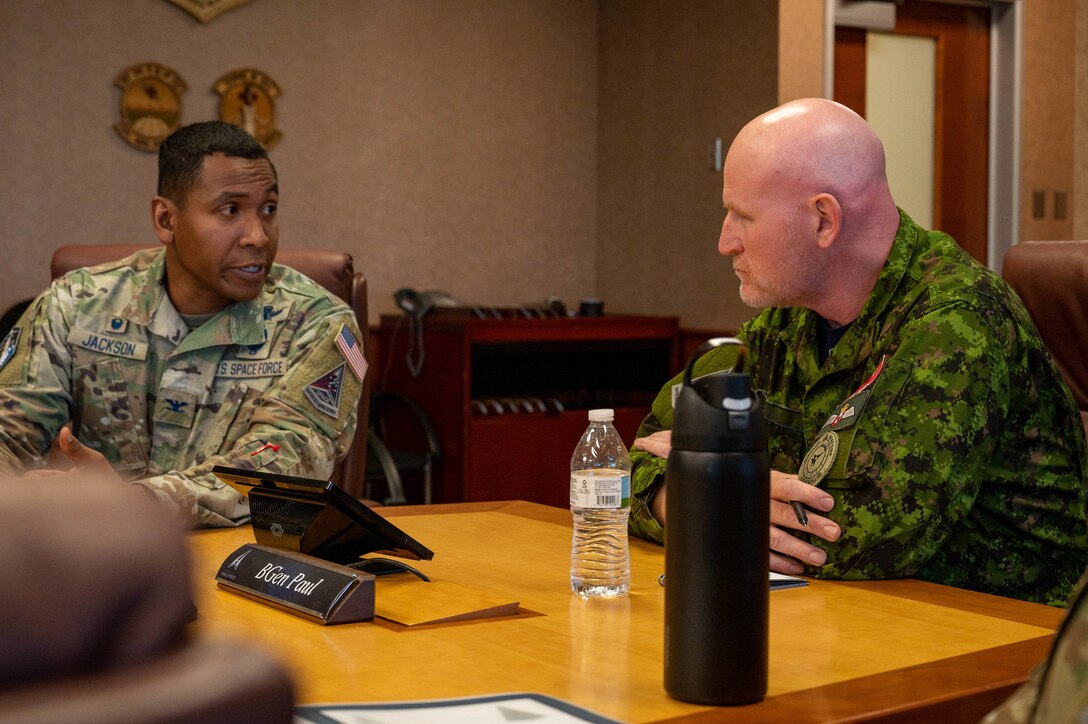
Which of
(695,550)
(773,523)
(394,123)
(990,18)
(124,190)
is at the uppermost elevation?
(990,18)

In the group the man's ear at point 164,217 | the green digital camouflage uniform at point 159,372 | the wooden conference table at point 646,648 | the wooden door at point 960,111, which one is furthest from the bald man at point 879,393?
the wooden door at point 960,111

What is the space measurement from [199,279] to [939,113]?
376 centimetres

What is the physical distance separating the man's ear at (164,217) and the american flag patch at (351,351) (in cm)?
45

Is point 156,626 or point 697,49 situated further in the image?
point 697,49

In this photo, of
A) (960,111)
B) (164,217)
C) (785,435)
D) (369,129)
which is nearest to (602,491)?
(785,435)

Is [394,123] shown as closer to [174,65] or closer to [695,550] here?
[174,65]

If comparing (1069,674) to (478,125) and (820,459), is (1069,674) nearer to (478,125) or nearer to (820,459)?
(820,459)

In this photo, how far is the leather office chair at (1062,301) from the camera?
2229 mm

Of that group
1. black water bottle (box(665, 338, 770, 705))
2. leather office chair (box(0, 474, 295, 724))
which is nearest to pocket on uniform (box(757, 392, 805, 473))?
black water bottle (box(665, 338, 770, 705))

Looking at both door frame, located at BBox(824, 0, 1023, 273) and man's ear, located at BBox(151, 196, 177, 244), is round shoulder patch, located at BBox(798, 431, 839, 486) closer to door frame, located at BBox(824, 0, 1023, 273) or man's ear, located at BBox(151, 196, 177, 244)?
man's ear, located at BBox(151, 196, 177, 244)

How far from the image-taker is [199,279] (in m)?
2.57

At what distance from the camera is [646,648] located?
1183 mm

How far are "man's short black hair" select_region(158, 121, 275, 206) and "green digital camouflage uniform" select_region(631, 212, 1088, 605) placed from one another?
1.21 meters

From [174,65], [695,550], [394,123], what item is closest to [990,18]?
[394,123]
